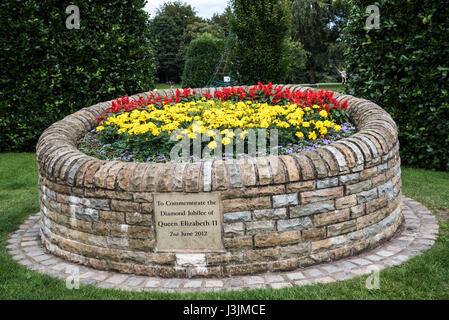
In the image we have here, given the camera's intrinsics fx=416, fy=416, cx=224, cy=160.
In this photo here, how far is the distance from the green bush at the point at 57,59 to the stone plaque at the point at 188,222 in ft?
17.7

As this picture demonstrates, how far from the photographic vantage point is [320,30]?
30.6m

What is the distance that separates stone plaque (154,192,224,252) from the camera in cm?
378

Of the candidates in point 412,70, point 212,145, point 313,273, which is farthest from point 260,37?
point 313,273

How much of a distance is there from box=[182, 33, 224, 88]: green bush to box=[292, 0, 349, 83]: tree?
40.5 feet

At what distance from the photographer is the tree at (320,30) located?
2834 cm

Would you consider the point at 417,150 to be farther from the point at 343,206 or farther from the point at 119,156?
the point at 119,156

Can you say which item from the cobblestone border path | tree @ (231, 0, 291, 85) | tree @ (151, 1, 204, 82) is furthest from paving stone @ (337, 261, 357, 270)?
tree @ (151, 1, 204, 82)

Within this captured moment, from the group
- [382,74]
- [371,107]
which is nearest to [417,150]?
[382,74]

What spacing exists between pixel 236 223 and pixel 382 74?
4.95m

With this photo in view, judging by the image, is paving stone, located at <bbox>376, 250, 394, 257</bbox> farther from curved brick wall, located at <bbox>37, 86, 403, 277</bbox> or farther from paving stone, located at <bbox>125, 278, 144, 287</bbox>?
paving stone, located at <bbox>125, 278, 144, 287</bbox>

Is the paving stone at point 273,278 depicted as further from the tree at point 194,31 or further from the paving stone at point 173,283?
the tree at point 194,31

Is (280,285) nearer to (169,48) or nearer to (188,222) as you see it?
(188,222)

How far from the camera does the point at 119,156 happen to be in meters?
4.96

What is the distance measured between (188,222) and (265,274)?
33.7 inches
